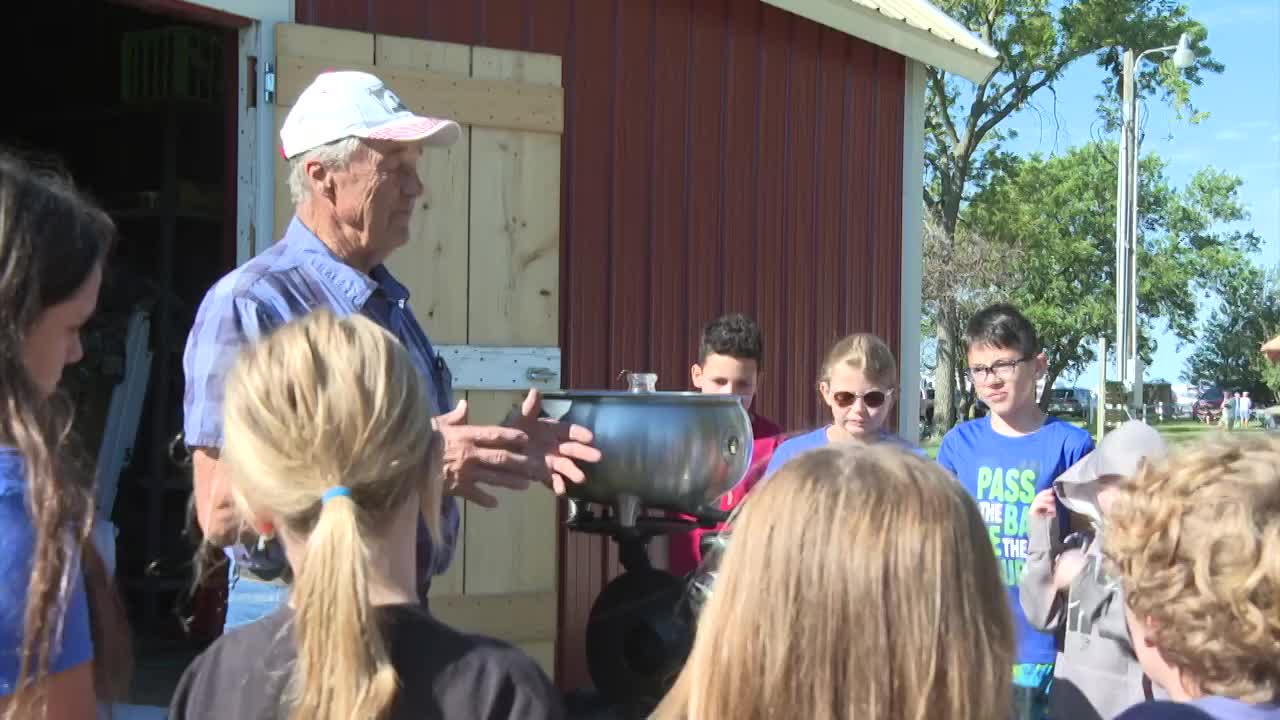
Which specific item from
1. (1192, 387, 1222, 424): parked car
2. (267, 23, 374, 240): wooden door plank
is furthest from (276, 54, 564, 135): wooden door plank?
(1192, 387, 1222, 424): parked car

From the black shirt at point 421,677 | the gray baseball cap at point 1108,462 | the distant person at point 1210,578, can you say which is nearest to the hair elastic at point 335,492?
the black shirt at point 421,677

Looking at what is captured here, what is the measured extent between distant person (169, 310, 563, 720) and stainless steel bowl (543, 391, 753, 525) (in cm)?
108

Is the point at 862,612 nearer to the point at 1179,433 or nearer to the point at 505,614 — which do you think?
the point at 505,614

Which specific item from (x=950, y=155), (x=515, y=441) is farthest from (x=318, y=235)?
(x=950, y=155)

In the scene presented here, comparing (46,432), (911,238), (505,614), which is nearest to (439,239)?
(505,614)

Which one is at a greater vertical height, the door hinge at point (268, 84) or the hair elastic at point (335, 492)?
the door hinge at point (268, 84)

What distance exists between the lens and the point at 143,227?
6.65 metres

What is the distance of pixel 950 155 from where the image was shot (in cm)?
2700

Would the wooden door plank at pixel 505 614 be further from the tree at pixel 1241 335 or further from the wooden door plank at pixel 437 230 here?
the tree at pixel 1241 335

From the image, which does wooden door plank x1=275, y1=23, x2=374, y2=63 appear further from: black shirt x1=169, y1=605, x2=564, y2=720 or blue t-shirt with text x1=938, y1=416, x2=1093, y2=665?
A: black shirt x1=169, y1=605, x2=564, y2=720

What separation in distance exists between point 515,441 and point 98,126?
5.43 m

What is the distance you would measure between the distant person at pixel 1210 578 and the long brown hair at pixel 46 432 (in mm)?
1302

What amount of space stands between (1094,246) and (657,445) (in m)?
40.0

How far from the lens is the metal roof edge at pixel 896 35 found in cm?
602
